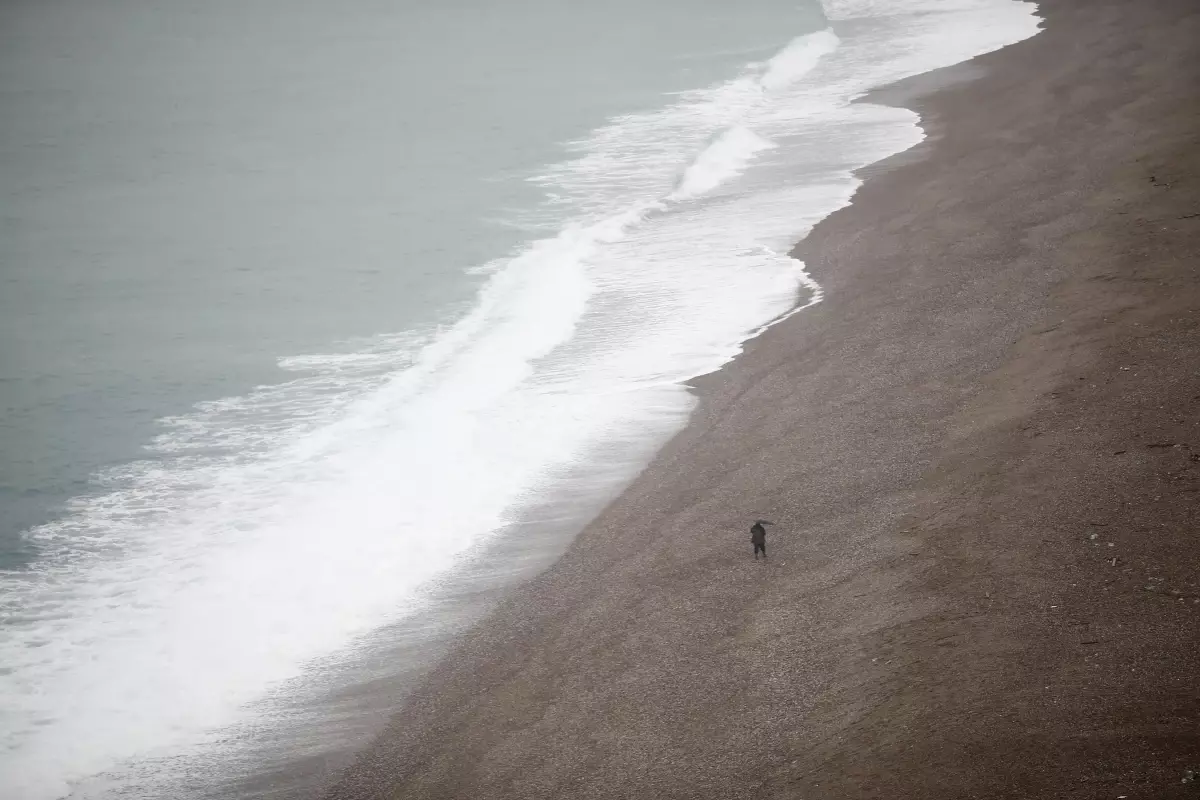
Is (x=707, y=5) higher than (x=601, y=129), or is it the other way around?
(x=707, y=5)

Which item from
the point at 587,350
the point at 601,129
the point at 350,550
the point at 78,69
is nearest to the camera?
the point at 350,550

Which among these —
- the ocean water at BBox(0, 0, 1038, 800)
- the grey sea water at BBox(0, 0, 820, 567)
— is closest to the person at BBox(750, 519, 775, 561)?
the ocean water at BBox(0, 0, 1038, 800)

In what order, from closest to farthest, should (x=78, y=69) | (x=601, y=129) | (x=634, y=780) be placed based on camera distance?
(x=634, y=780) → (x=601, y=129) → (x=78, y=69)

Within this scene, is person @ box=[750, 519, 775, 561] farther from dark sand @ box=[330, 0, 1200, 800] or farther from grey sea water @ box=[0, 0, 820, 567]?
grey sea water @ box=[0, 0, 820, 567]

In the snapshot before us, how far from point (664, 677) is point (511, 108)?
43.2 m

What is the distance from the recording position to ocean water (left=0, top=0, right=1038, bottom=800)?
12.3m

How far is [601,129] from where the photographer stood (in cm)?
4241

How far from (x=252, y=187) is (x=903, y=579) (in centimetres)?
3419

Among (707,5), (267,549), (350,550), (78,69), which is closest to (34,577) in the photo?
(267,549)

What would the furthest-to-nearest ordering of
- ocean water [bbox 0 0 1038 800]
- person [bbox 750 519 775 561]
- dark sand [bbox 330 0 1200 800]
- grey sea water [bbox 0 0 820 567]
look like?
grey sea water [bbox 0 0 820 567]
ocean water [bbox 0 0 1038 800]
person [bbox 750 519 775 561]
dark sand [bbox 330 0 1200 800]

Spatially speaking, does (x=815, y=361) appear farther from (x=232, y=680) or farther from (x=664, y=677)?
(x=232, y=680)

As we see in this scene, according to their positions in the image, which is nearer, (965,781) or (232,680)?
(965,781)

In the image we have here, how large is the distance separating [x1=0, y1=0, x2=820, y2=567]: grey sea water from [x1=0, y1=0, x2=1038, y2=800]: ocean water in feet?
0.55

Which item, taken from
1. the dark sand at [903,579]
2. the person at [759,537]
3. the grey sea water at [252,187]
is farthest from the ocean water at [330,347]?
the person at [759,537]
